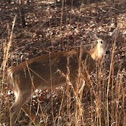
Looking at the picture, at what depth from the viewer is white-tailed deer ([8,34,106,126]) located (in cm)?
423

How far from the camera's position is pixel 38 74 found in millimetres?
4465

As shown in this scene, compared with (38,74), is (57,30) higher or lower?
lower

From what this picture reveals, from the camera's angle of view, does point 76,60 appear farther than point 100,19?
No

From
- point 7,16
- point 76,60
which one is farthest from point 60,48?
point 7,16

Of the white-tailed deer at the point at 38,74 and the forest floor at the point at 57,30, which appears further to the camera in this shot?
the forest floor at the point at 57,30

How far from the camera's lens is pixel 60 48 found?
7.07m

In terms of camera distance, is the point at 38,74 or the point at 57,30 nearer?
the point at 38,74

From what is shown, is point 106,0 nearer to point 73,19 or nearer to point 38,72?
point 73,19

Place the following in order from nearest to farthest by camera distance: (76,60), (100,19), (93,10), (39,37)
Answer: (76,60), (39,37), (100,19), (93,10)

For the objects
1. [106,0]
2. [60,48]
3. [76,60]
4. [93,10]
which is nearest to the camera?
[76,60]

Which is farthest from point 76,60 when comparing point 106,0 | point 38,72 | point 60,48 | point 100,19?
point 106,0

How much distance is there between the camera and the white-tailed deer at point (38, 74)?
13.9 ft

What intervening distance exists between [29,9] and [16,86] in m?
6.54

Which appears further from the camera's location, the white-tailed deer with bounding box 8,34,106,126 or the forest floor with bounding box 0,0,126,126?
the forest floor with bounding box 0,0,126,126
